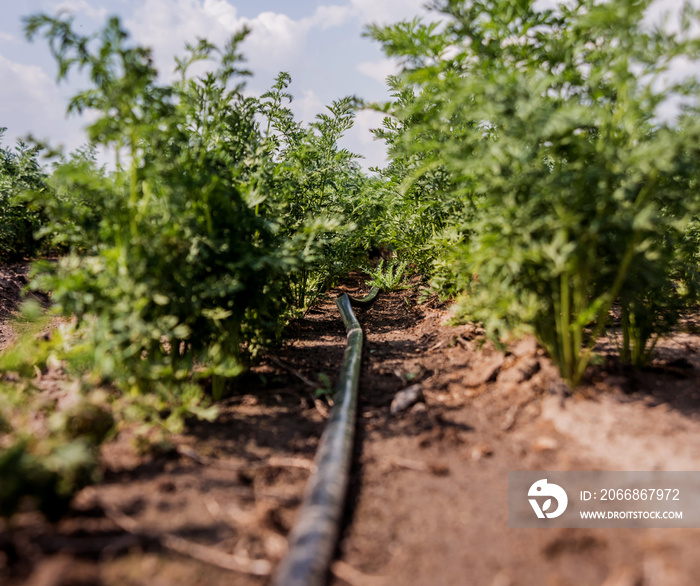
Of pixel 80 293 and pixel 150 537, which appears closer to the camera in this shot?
pixel 150 537

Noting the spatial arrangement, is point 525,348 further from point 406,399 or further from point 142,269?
point 142,269

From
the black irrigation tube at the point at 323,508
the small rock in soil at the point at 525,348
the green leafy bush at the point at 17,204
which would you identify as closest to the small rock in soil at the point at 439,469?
the black irrigation tube at the point at 323,508

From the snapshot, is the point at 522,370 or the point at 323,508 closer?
the point at 323,508

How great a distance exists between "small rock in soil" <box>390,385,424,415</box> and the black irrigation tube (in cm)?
31

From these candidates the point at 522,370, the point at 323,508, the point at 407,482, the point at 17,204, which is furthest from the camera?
the point at 17,204

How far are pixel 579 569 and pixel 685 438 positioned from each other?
1099mm

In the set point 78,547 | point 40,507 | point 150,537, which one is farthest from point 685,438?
point 40,507

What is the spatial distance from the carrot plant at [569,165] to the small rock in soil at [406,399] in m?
0.76

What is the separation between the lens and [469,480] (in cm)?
240

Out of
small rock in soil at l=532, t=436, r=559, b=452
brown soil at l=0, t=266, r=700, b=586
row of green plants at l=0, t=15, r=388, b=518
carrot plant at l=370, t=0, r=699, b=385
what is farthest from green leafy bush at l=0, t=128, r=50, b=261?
small rock in soil at l=532, t=436, r=559, b=452

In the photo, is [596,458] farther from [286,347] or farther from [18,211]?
[18,211]

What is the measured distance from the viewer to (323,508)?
6.57 feet

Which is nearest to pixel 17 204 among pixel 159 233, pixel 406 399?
pixel 159 233

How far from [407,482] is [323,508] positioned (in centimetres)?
58
